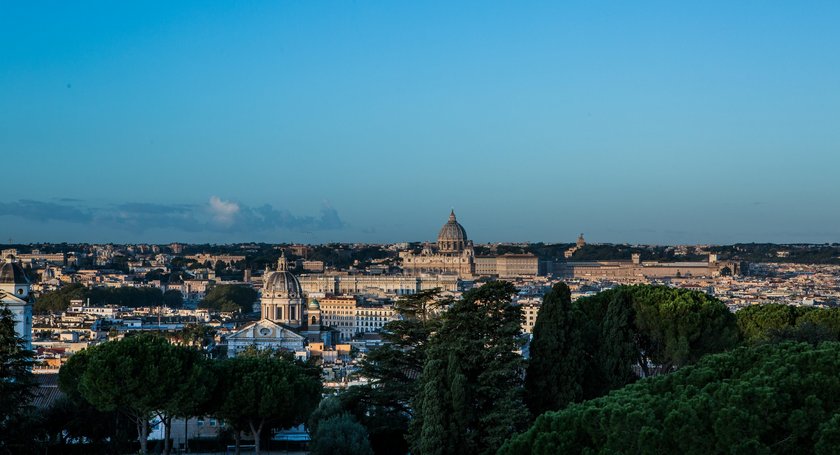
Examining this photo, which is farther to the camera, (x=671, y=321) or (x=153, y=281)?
(x=153, y=281)

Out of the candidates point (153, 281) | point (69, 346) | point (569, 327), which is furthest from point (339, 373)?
point (153, 281)

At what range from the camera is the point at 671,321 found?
21.7 meters

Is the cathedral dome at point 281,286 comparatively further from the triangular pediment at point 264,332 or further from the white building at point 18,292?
the white building at point 18,292

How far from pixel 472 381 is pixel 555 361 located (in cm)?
126

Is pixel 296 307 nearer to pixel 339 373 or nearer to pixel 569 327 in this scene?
pixel 339 373

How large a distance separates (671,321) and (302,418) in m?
6.33

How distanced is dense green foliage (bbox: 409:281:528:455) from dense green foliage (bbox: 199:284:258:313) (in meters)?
62.0

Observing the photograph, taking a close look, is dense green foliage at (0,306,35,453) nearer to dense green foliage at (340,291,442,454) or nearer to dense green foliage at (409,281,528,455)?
dense green foliage at (340,291,442,454)

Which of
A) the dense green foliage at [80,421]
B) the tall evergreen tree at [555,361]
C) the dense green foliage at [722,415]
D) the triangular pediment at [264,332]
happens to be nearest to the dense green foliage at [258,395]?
the dense green foliage at [80,421]

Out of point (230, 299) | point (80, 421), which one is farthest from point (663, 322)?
point (230, 299)

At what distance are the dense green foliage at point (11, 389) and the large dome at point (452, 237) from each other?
122515 mm

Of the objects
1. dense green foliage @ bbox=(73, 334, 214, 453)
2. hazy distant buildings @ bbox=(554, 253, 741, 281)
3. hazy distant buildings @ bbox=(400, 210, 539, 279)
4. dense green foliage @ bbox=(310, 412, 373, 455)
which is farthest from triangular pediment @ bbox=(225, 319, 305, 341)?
hazy distant buildings @ bbox=(554, 253, 741, 281)

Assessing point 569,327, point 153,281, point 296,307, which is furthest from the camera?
point 153,281

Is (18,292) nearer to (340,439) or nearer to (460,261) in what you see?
(340,439)
